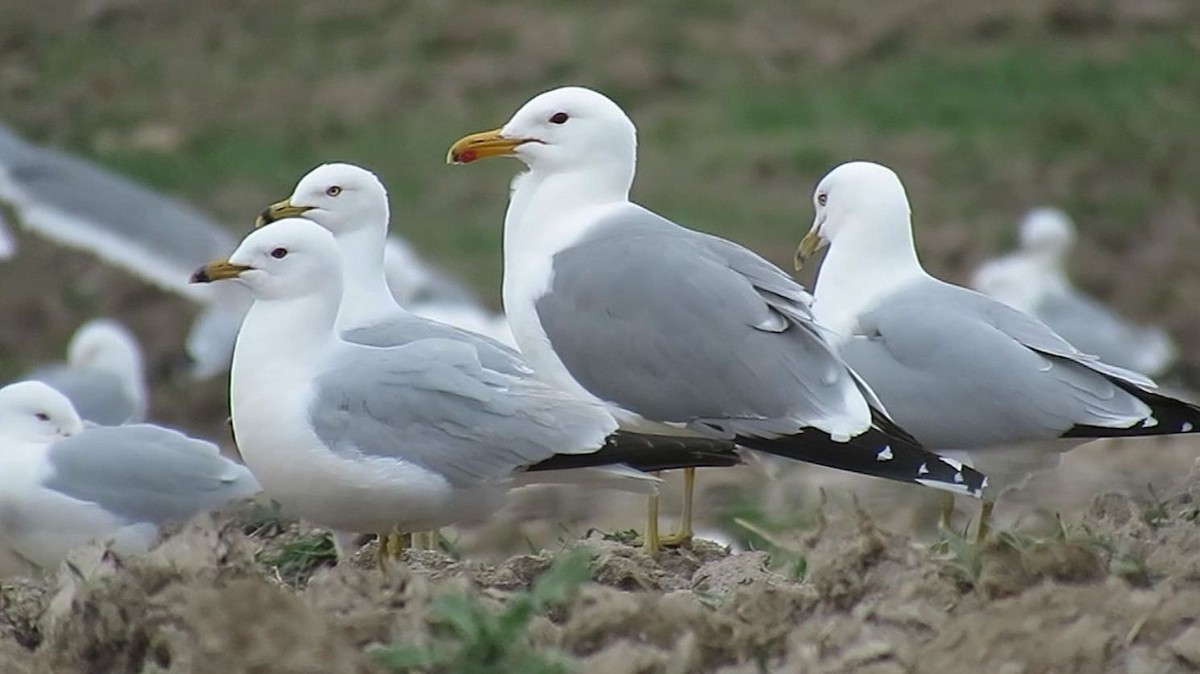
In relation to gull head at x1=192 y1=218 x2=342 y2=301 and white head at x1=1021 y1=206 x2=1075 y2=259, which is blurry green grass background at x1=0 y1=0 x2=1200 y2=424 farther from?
gull head at x1=192 y1=218 x2=342 y2=301

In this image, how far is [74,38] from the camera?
18.1m

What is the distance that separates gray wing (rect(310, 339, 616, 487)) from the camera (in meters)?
5.32

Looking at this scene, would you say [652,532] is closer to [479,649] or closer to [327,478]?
[327,478]

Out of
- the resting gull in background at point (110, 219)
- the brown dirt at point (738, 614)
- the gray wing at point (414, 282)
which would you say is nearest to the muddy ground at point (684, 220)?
the brown dirt at point (738, 614)

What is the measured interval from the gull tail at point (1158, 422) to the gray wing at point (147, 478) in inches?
87.5

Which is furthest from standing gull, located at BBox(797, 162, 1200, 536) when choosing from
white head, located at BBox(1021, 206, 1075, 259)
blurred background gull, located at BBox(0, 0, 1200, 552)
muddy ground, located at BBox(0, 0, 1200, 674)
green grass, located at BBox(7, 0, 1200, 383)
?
white head, located at BBox(1021, 206, 1075, 259)

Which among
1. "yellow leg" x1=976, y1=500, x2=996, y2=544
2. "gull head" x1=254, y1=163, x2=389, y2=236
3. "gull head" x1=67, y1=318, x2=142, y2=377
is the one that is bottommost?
"yellow leg" x1=976, y1=500, x2=996, y2=544

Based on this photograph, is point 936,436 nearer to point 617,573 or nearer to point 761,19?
point 617,573

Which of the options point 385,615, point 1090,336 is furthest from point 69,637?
point 1090,336

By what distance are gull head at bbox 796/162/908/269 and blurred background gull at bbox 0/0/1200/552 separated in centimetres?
683

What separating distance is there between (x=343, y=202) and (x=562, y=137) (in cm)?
67

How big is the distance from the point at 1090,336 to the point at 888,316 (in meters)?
7.24

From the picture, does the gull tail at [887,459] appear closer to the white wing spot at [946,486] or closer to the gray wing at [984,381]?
the white wing spot at [946,486]

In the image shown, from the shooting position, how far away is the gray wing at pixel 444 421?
5.32m
